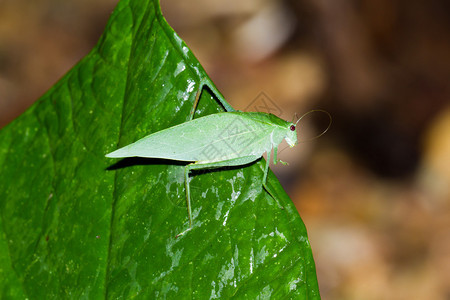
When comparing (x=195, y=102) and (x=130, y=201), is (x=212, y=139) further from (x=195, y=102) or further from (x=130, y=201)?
(x=130, y=201)

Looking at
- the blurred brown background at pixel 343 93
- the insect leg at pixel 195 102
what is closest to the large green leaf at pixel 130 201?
the insect leg at pixel 195 102

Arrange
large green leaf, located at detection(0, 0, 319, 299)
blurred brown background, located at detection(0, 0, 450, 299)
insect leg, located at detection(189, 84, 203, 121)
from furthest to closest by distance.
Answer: blurred brown background, located at detection(0, 0, 450, 299) → insect leg, located at detection(189, 84, 203, 121) → large green leaf, located at detection(0, 0, 319, 299)

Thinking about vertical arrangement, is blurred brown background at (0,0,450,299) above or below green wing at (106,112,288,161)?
above

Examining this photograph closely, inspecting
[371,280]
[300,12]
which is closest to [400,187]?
[371,280]

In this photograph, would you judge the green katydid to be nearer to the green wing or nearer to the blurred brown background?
the green wing

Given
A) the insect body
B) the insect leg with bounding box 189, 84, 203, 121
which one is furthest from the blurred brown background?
the insect leg with bounding box 189, 84, 203, 121

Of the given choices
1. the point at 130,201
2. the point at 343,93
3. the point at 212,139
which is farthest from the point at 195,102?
the point at 343,93
